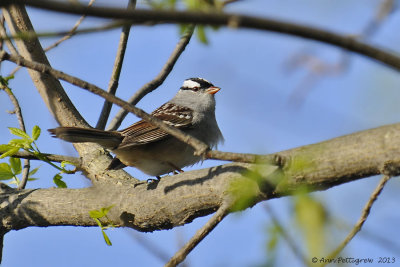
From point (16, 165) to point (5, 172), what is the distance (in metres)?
0.11

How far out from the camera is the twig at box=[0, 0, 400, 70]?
1260 mm

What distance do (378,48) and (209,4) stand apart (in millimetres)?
875

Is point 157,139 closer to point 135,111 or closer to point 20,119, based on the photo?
point 20,119

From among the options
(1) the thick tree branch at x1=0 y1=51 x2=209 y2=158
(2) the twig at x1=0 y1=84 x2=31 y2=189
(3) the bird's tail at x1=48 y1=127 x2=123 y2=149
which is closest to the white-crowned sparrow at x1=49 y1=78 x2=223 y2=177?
(3) the bird's tail at x1=48 y1=127 x2=123 y2=149

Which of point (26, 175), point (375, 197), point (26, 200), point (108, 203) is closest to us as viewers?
point (375, 197)

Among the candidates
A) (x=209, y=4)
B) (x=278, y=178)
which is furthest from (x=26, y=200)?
(x=209, y=4)

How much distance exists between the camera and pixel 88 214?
12.6 ft

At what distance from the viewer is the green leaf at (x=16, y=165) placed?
4.21 metres

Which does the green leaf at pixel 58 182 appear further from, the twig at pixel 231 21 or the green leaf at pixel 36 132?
the twig at pixel 231 21

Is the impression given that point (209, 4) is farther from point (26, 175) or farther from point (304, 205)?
point (26, 175)

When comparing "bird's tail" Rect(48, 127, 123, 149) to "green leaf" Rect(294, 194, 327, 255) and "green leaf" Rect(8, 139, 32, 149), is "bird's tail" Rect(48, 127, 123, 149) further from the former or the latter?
"green leaf" Rect(294, 194, 327, 255)

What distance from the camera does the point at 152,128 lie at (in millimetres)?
5094

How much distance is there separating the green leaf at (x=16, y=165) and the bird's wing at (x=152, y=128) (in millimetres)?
911

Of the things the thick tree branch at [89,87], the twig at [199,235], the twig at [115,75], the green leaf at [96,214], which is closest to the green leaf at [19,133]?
the green leaf at [96,214]
